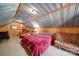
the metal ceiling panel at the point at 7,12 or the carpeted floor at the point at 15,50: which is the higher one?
the metal ceiling panel at the point at 7,12

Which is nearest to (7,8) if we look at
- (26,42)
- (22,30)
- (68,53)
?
(22,30)

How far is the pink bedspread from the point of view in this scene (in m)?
1.82

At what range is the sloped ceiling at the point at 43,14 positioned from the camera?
181cm

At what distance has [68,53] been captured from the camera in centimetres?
184

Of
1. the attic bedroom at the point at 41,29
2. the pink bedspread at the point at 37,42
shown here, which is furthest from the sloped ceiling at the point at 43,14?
the pink bedspread at the point at 37,42

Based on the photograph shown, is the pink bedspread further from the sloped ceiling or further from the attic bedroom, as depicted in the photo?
the sloped ceiling

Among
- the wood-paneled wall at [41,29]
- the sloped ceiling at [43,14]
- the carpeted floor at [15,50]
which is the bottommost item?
the carpeted floor at [15,50]

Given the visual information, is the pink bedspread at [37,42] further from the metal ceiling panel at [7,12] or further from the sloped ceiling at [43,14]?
the metal ceiling panel at [7,12]

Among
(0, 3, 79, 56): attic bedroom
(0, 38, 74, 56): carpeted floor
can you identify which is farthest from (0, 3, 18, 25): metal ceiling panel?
(0, 38, 74, 56): carpeted floor

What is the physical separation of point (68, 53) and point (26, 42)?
50 centimetres

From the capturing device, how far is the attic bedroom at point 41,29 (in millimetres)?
1813

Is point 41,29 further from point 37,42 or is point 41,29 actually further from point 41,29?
point 37,42

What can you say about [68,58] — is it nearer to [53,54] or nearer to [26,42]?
[53,54]

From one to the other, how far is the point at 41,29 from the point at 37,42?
156 millimetres
